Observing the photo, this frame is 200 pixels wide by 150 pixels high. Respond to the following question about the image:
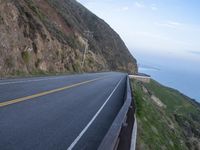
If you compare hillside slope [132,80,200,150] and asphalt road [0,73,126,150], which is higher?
asphalt road [0,73,126,150]

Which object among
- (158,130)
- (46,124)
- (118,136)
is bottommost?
(158,130)

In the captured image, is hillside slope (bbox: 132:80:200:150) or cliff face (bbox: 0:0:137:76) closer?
hillside slope (bbox: 132:80:200:150)

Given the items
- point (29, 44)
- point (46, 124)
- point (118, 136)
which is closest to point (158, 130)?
point (46, 124)

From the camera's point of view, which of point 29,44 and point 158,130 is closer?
point 158,130

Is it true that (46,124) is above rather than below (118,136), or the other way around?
below

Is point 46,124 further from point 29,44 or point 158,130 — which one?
point 29,44

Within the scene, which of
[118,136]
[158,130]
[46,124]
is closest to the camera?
[118,136]

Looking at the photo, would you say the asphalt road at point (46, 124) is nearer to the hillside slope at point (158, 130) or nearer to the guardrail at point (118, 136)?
the guardrail at point (118, 136)

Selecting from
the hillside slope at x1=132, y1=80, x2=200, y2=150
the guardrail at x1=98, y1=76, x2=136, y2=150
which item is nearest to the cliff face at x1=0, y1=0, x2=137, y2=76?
the hillside slope at x1=132, y1=80, x2=200, y2=150

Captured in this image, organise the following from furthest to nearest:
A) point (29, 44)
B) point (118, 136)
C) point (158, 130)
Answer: point (29, 44) < point (158, 130) < point (118, 136)

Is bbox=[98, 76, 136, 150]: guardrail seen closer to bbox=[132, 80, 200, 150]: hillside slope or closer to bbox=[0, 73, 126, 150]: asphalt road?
bbox=[0, 73, 126, 150]: asphalt road

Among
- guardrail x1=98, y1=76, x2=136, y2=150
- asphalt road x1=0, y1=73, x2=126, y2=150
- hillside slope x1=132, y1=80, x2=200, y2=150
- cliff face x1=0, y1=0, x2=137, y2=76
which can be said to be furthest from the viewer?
cliff face x1=0, y1=0, x2=137, y2=76

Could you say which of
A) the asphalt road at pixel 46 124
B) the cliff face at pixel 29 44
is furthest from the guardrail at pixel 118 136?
the cliff face at pixel 29 44

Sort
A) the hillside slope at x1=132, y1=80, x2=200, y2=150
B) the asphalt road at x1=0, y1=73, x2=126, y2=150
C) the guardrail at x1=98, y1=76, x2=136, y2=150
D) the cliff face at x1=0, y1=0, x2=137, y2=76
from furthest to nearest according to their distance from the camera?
the cliff face at x1=0, y1=0, x2=137, y2=76, the hillside slope at x1=132, y1=80, x2=200, y2=150, the asphalt road at x1=0, y1=73, x2=126, y2=150, the guardrail at x1=98, y1=76, x2=136, y2=150
